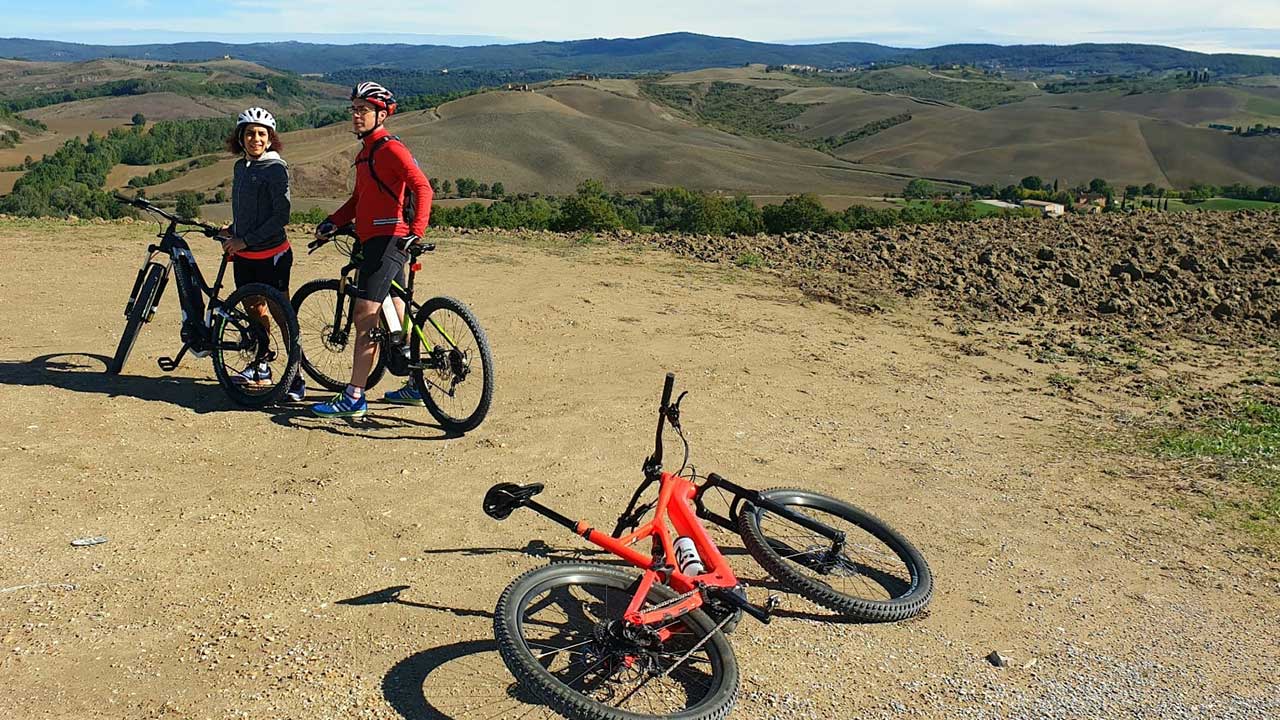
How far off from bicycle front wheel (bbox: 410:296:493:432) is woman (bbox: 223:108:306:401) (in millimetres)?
981

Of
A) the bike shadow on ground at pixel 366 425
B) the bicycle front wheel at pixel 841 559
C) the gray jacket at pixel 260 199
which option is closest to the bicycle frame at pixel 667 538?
the bicycle front wheel at pixel 841 559

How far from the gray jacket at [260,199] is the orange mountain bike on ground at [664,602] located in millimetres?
3358

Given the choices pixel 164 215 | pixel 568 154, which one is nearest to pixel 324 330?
pixel 164 215

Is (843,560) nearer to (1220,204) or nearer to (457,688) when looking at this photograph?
(457,688)

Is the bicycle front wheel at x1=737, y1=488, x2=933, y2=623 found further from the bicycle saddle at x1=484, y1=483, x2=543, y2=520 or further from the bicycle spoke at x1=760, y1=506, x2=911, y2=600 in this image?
the bicycle saddle at x1=484, y1=483, x2=543, y2=520

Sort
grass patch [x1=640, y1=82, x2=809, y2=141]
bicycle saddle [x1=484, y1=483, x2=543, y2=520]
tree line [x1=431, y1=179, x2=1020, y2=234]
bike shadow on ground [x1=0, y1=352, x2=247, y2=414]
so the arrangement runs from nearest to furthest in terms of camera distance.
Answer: bicycle saddle [x1=484, y1=483, x2=543, y2=520] < bike shadow on ground [x1=0, y1=352, x2=247, y2=414] < tree line [x1=431, y1=179, x2=1020, y2=234] < grass patch [x1=640, y1=82, x2=809, y2=141]

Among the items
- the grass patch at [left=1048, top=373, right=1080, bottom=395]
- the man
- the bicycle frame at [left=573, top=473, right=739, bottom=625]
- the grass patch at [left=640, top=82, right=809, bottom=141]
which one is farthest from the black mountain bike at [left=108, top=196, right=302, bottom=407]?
the grass patch at [left=640, top=82, right=809, bottom=141]

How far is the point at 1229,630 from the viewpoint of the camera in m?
4.30

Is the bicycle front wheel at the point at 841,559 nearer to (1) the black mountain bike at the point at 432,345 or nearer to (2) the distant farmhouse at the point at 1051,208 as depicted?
(1) the black mountain bike at the point at 432,345

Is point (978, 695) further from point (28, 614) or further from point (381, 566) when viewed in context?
point (28, 614)

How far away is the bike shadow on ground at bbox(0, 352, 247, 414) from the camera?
6.40 m

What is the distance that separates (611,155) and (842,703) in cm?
9846

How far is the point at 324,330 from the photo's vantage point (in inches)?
263

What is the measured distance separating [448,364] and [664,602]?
3.06 metres
